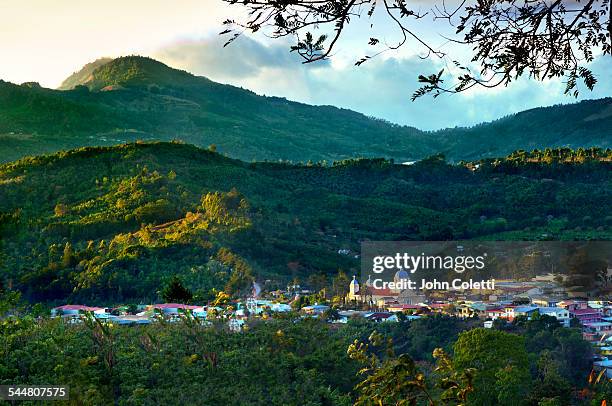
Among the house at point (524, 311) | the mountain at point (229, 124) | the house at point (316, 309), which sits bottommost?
the house at point (524, 311)

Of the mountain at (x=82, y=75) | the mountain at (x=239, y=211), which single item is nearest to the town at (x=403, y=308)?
the mountain at (x=239, y=211)

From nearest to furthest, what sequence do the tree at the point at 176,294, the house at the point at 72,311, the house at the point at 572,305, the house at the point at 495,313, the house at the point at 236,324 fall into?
the house at the point at 236,324, the house at the point at 72,311, the house at the point at 495,313, the house at the point at 572,305, the tree at the point at 176,294

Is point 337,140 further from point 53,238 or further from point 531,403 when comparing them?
point 531,403

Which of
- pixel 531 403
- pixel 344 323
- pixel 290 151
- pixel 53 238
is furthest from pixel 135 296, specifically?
pixel 290 151

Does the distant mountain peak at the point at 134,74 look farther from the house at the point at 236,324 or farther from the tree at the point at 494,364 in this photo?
the tree at the point at 494,364

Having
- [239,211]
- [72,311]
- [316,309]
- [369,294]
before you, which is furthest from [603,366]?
[239,211]

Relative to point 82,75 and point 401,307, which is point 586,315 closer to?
point 401,307
